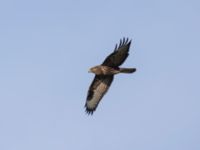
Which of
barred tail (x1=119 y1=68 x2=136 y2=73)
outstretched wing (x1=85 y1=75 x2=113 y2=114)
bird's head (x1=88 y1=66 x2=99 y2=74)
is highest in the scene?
bird's head (x1=88 y1=66 x2=99 y2=74)

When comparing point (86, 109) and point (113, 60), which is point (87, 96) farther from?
point (113, 60)

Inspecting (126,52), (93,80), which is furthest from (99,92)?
(126,52)

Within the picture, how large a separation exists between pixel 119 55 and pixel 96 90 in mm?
2268

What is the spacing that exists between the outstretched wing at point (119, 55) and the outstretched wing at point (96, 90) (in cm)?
95

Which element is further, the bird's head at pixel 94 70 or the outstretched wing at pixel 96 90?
the outstretched wing at pixel 96 90

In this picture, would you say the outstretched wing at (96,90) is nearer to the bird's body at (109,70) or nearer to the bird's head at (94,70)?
the bird's head at (94,70)

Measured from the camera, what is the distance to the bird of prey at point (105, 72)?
27.0m

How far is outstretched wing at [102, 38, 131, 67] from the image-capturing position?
1059 inches

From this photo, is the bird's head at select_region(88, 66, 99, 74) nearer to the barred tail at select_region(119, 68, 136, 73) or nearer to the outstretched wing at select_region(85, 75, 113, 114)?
the outstretched wing at select_region(85, 75, 113, 114)

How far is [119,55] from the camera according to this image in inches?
1060

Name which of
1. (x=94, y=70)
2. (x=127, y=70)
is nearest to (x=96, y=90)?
(x=94, y=70)

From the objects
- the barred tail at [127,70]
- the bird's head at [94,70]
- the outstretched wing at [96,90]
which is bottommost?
the outstretched wing at [96,90]

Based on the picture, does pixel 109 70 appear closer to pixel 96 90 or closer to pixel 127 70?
pixel 127 70

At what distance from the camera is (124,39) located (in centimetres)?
2722
